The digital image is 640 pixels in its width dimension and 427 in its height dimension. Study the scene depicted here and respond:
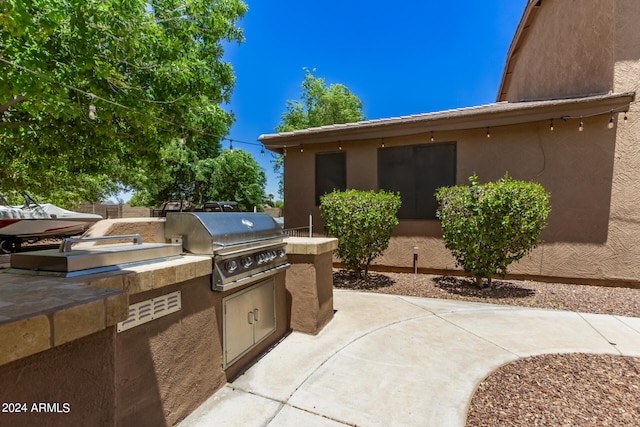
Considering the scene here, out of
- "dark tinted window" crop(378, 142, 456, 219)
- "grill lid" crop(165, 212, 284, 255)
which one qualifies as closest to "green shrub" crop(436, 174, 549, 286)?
"dark tinted window" crop(378, 142, 456, 219)

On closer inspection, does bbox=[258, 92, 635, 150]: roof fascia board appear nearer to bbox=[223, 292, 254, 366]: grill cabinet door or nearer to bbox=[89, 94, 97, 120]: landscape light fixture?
bbox=[89, 94, 97, 120]: landscape light fixture

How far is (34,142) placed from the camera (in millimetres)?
6887

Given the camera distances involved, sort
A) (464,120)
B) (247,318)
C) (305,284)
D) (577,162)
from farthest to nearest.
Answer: (464,120)
(577,162)
(305,284)
(247,318)

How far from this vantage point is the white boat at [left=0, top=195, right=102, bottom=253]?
8.90 metres

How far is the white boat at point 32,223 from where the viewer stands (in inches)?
350

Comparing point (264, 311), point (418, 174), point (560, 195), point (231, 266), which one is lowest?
→ point (264, 311)

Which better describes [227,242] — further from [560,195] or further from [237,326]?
[560,195]

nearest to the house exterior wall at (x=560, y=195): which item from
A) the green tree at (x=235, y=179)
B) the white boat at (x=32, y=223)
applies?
the white boat at (x=32, y=223)

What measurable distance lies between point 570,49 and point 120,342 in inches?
391

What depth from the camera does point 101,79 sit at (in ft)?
18.8

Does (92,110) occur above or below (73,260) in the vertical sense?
above

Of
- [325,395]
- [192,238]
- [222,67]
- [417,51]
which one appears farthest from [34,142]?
[417,51]

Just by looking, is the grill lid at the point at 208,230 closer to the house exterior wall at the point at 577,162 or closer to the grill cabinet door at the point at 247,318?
the grill cabinet door at the point at 247,318

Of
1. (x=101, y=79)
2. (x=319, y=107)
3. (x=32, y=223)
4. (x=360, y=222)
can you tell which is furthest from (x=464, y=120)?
(x=319, y=107)
